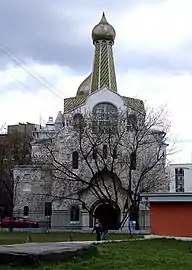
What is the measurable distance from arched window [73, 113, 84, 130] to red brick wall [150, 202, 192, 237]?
17458 mm

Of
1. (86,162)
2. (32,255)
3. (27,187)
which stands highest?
(86,162)

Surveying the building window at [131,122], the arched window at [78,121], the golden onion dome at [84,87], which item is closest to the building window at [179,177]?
the golden onion dome at [84,87]

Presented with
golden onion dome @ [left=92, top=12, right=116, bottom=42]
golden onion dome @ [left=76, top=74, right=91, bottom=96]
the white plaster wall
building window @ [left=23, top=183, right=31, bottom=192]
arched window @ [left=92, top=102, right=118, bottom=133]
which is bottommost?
building window @ [left=23, top=183, right=31, bottom=192]

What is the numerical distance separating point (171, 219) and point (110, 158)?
20.9 meters

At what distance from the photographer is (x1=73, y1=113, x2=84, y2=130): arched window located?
48.1m

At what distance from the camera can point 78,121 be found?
5028 cm

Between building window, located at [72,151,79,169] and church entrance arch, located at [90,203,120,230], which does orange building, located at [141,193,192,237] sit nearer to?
building window, located at [72,151,79,169]

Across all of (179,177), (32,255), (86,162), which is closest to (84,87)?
(179,177)

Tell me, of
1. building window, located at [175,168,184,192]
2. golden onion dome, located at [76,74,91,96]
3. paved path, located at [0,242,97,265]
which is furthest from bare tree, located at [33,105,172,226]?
paved path, located at [0,242,97,265]

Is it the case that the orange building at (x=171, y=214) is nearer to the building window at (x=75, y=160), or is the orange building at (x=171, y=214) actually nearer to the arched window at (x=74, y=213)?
the building window at (x=75, y=160)

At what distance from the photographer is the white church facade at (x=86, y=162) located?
49469 mm

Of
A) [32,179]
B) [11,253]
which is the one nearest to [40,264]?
[11,253]

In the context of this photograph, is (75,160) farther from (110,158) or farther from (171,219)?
(171,219)

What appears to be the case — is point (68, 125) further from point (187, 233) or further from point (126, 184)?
point (187, 233)
